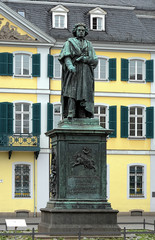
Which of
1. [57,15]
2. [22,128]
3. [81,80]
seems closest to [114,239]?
[81,80]

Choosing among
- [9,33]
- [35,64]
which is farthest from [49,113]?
[9,33]

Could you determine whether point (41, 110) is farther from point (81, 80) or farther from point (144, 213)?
point (81, 80)

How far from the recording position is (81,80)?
1803 cm

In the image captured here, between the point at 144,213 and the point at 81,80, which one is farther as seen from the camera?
the point at 144,213

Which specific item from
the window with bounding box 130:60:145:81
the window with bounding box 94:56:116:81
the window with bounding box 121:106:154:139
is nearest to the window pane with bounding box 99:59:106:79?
the window with bounding box 94:56:116:81

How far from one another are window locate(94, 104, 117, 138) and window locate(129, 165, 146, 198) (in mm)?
2204

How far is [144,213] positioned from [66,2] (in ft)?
40.2

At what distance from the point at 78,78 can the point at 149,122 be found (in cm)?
2447

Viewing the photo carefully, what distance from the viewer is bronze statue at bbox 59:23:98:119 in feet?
58.9

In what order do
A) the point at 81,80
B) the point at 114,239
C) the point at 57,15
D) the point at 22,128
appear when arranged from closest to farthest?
the point at 114,239 < the point at 81,80 < the point at 22,128 < the point at 57,15

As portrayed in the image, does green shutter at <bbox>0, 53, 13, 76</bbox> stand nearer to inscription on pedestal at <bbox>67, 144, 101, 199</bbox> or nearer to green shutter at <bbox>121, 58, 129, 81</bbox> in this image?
green shutter at <bbox>121, 58, 129, 81</bbox>

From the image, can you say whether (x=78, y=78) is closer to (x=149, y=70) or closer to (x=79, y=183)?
(x=79, y=183)

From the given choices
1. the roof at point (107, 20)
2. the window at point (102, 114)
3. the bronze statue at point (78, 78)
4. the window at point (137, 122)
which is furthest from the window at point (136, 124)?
Answer: the bronze statue at point (78, 78)

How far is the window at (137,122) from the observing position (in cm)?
4203
